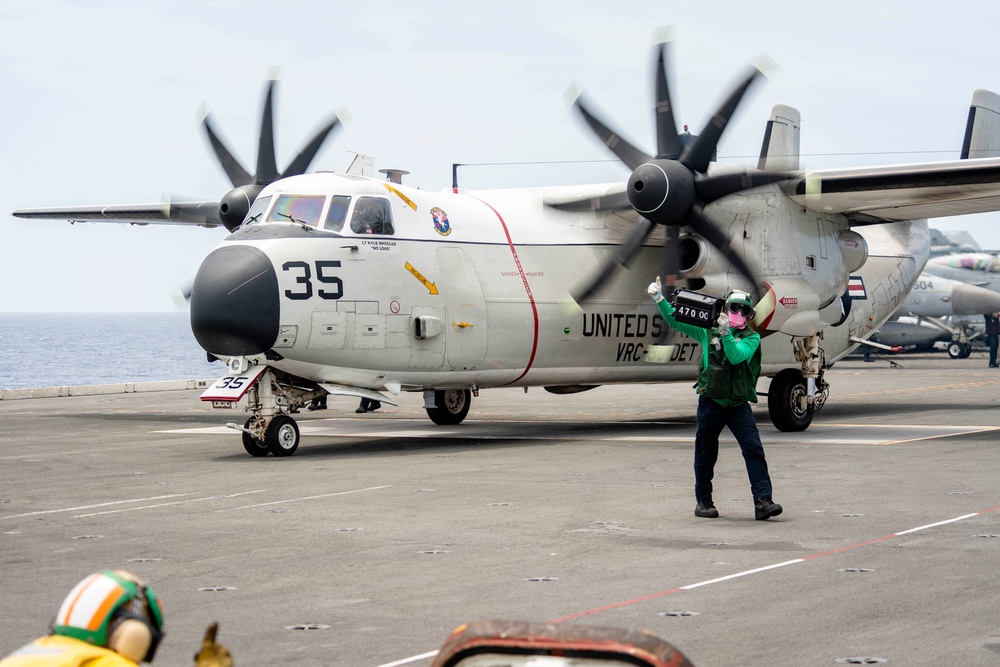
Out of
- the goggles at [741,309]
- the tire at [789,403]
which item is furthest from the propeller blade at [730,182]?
the goggles at [741,309]

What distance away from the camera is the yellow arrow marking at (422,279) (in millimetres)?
18016

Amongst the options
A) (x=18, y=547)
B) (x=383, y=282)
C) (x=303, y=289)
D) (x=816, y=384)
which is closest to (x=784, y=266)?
(x=816, y=384)

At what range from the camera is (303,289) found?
1673cm

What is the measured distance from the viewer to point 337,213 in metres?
17.4

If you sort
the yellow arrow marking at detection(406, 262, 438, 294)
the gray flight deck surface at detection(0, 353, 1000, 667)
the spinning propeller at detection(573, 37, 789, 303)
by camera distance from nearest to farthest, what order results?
1. the gray flight deck surface at detection(0, 353, 1000, 667)
2. the yellow arrow marking at detection(406, 262, 438, 294)
3. the spinning propeller at detection(573, 37, 789, 303)

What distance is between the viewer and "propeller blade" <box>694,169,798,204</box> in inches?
754

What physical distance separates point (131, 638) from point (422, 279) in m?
15.5

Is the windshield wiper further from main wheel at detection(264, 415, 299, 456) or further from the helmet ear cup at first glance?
the helmet ear cup

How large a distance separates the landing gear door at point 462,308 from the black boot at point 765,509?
330 inches

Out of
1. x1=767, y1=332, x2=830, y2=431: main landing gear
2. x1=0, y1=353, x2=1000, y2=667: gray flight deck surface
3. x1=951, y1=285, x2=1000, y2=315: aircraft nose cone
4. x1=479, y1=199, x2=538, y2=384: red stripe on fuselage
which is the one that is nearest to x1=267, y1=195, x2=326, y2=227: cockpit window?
x1=0, y1=353, x2=1000, y2=667: gray flight deck surface

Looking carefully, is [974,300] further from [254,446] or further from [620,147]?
[254,446]

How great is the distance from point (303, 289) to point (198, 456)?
2.90 metres

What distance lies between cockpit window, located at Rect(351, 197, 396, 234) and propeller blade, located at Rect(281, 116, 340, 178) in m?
4.31

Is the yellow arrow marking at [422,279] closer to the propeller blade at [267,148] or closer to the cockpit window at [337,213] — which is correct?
the cockpit window at [337,213]
